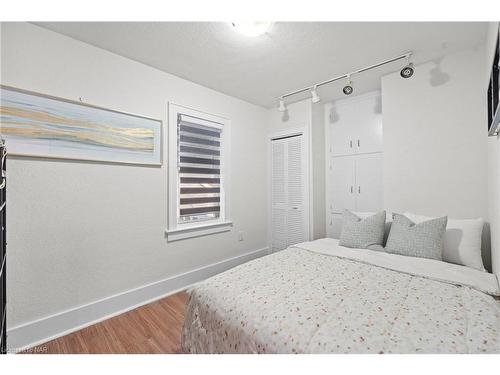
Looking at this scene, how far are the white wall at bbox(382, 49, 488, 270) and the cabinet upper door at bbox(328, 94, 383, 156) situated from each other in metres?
0.46

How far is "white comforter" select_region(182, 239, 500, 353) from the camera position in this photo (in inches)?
38.3

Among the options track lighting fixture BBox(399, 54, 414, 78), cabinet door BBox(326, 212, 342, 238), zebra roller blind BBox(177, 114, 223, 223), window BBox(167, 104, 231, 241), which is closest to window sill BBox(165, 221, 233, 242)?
window BBox(167, 104, 231, 241)

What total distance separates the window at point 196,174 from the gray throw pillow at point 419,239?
2.01 m

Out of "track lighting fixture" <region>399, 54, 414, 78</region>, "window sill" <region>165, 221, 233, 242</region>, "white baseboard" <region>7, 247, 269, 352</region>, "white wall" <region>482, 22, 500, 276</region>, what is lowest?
"white baseboard" <region>7, 247, 269, 352</region>

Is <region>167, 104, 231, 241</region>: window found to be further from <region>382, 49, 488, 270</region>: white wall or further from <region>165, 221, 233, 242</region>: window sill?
<region>382, 49, 488, 270</region>: white wall

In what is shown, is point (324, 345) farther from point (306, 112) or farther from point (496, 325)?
point (306, 112)

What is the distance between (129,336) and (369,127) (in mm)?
3569

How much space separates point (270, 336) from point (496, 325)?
1.06 m

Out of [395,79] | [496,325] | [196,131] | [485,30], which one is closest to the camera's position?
[496,325]

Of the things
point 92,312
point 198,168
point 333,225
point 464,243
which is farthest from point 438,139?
point 92,312

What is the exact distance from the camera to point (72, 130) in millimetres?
1926

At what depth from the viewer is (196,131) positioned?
2.99 m

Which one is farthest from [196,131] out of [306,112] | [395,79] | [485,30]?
[485,30]

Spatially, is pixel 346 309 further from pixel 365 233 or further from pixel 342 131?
pixel 342 131
